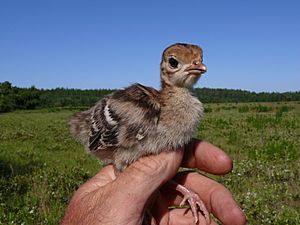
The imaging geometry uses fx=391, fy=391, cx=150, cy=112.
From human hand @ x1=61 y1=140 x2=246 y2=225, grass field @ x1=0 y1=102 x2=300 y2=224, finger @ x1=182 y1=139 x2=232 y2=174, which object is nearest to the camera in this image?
human hand @ x1=61 y1=140 x2=246 y2=225

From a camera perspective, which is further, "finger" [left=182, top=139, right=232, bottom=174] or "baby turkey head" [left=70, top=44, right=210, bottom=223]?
"finger" [left=182, top=139, right=232, bottom=174]

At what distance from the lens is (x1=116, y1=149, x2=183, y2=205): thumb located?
337 cm

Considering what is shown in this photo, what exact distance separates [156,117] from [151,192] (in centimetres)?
69

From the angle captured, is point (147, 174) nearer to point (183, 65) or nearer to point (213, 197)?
point (213, 197)

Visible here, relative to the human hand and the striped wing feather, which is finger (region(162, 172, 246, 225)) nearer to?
the human hand

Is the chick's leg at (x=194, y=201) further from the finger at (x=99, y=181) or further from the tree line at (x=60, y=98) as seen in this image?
the tree line at (x=60, y=98)

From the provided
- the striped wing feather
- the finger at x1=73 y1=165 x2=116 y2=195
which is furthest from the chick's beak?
the finger at x1=73 y1=165 x2=116 y2=195

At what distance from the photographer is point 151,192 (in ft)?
11.4

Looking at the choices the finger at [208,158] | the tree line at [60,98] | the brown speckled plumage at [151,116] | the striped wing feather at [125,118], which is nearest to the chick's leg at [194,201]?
the finger at [208,158]

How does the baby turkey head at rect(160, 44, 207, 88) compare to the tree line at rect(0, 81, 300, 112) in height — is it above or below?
above

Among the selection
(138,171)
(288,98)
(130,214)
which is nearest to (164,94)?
(138,171)

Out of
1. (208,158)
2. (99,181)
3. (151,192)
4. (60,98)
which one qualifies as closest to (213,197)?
(208,158)

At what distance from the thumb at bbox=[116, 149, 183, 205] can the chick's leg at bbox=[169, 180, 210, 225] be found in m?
0.49

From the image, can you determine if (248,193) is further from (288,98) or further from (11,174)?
(288,98)
